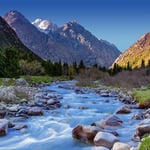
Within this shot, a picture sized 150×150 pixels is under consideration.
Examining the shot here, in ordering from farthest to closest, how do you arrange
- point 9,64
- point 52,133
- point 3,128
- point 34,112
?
1. point 9,64
2. point 34,112
3. point 52,133
4. point 3,128

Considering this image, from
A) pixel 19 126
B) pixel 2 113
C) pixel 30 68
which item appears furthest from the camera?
pixel 30 68

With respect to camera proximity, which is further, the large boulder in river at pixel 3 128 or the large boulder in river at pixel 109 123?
the large boulder in river at pixel 109 123

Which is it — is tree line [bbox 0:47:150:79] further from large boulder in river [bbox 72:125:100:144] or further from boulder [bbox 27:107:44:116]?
large boulder in river [bbox 72:125:100:144]

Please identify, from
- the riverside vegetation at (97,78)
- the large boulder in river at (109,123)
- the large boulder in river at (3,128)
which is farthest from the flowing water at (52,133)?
the riverside vegetation at (97,78)

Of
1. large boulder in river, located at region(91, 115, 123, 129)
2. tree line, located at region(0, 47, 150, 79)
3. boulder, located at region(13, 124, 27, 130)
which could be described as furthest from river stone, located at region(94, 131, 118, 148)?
tree line, located at region(0, 47, 150, 79)

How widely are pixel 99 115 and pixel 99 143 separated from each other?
37.9ft

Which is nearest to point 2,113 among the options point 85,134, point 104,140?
point 85,134

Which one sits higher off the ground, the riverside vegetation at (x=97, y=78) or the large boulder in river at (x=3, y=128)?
the riverside vegetation at (x=97, y=78)

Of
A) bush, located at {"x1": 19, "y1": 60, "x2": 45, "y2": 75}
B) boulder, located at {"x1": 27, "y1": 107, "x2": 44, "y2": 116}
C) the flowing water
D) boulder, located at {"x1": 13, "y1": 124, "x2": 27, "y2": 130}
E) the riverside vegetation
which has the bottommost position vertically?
the flowing water

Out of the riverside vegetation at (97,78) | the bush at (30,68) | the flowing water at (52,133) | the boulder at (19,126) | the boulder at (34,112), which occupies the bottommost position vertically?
the flowing water at (52,133)

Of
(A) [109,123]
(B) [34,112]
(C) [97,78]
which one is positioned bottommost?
(A) [109,123]

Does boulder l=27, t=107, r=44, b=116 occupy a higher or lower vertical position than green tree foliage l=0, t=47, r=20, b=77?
lower

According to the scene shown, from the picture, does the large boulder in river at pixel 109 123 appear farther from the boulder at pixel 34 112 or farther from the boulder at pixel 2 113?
the boulder at pixel 2 113

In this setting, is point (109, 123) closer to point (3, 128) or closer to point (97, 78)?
point (3, 128)
